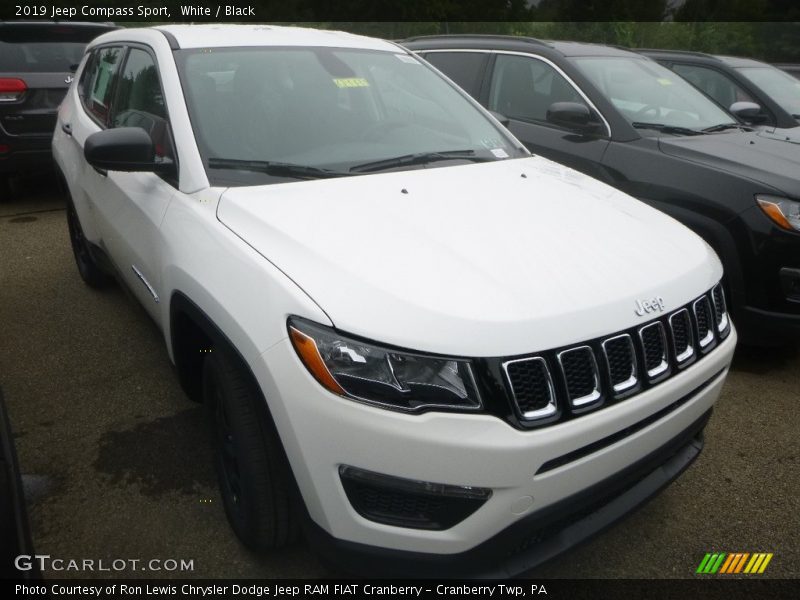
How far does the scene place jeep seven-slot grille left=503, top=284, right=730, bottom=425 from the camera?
1728 mm

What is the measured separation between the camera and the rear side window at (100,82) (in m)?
3.59

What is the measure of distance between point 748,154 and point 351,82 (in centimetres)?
236

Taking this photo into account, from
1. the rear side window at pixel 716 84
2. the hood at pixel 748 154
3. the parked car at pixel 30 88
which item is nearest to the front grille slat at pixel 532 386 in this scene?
the hood at pixel 748 154

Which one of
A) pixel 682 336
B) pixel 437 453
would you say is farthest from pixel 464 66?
pixel 437 453

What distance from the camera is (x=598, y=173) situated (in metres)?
4.27

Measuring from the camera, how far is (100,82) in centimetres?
383

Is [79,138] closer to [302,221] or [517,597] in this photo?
[302,221]

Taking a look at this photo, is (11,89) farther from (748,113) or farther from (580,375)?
(748,113)

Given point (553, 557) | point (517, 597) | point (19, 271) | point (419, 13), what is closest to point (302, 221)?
point (553, 557)

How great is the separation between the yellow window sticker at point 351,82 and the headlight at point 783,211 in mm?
2088

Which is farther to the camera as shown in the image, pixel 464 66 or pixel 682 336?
pixel 464 66

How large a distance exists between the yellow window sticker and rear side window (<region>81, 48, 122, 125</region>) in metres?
1.31

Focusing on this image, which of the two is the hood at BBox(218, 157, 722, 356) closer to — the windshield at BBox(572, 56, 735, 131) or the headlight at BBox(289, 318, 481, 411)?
the headlight at BBox(289, 318, 481, 411)

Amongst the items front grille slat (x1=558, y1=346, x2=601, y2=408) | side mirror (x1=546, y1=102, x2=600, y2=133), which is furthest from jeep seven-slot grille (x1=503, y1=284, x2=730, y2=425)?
side mirror (x1=546, y1=102, x2=600, y2=133)
